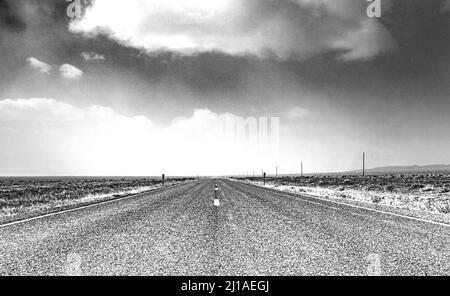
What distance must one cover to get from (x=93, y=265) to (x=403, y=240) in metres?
5.52

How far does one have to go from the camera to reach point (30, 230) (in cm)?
793

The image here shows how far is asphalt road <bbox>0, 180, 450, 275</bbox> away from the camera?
14.7 ft

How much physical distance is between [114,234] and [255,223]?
363 centimetres

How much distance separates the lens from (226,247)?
5.91m

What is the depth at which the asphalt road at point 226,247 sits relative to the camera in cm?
449
